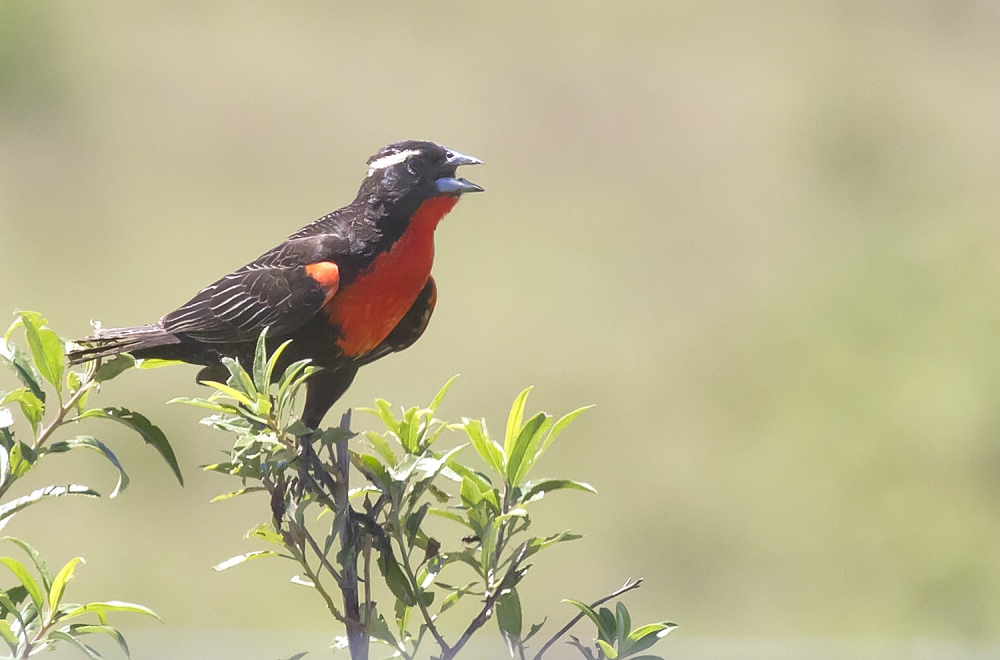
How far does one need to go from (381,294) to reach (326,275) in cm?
10

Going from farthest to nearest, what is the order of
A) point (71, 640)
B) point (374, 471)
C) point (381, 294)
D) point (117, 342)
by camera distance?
point (381, 294) → point (117, 342) → point (374, 471) → point (71, 640)

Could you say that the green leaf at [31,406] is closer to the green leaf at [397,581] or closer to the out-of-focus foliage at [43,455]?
the out-of-focus foliage at [43,455]

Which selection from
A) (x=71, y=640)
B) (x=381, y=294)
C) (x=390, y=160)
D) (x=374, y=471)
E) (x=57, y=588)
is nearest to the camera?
(x=71, y=640)

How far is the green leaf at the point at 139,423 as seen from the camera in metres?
1.39

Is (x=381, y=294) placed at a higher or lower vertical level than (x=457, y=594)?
higher

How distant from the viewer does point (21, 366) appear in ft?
4.51

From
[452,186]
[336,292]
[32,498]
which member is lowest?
[32,498]

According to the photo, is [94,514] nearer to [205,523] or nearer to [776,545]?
[205,523]

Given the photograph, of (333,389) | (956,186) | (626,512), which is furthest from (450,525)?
(956,186)

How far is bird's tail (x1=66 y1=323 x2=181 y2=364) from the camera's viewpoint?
1.74 meters

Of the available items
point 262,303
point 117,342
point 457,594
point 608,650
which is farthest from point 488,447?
point 262,303

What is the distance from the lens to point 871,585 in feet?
24.4

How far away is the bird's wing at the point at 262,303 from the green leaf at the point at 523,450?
2.57 ft

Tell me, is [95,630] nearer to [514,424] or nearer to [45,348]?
[45,348]
